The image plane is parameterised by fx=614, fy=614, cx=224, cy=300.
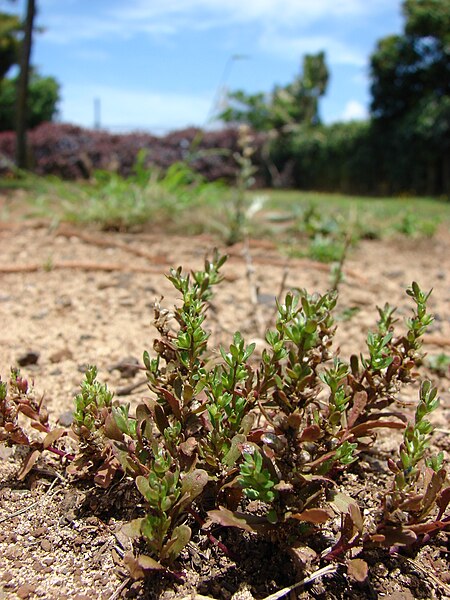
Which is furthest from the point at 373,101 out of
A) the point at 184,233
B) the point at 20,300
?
the point at 20,300

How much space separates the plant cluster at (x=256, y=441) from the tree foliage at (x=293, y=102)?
21.9m

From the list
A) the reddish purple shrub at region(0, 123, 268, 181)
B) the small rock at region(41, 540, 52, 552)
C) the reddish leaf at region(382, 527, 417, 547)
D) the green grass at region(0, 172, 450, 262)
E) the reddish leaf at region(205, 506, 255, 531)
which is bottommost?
the small rock at region(41, 540, 52, 552)

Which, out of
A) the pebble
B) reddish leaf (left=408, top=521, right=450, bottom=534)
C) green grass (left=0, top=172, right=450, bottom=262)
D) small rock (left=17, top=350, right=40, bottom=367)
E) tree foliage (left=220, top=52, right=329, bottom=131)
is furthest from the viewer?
tree foliage (left=220, top=52, right=329, bottom=131)

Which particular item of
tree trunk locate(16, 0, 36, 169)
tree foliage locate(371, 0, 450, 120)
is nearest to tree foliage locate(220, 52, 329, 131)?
tree foliage locate(371, 0, 450, 120)

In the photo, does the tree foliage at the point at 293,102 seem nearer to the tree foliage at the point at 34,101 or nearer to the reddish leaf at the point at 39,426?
the tree foliage at the point at 34,101

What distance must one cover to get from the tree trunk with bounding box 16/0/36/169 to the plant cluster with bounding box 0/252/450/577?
1454 cm

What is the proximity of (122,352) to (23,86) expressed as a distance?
1429 cm

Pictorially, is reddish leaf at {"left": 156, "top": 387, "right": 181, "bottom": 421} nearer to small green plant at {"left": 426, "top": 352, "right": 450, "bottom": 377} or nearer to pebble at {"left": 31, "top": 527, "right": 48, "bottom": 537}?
pebble at {"left": 31, "top": 527, "right": 48, "bottom": 537}

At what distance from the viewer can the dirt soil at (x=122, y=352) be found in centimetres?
125

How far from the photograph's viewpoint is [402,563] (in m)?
1.32

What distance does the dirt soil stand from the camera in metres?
1.25

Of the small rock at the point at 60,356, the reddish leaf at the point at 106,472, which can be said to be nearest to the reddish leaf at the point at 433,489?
the reddish leaf at the point at 106,472

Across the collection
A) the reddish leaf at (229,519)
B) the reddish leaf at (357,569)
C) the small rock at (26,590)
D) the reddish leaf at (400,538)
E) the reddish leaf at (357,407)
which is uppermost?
the reddish leaf at (357,407)

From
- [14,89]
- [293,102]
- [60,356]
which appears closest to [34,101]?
[14,89]
